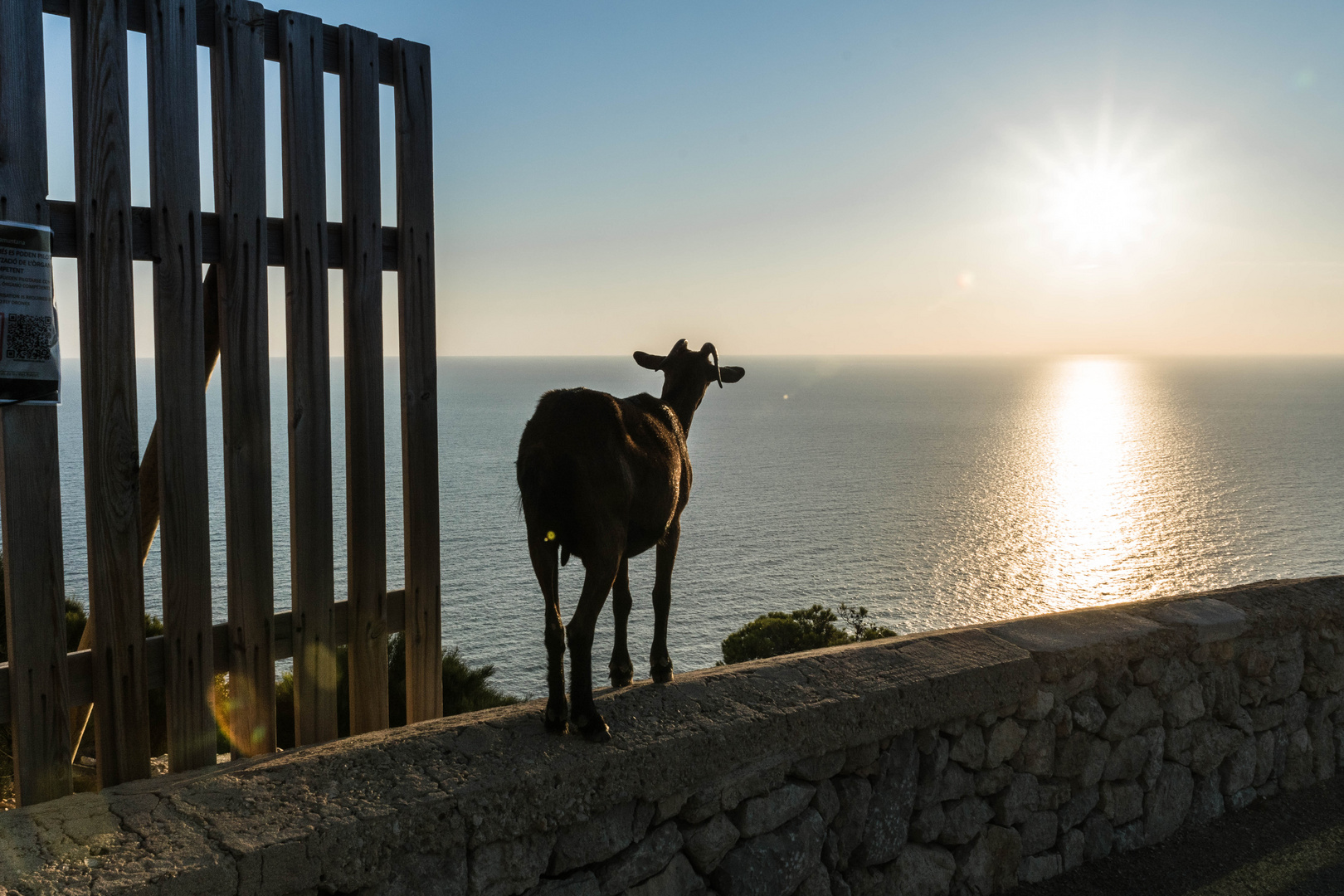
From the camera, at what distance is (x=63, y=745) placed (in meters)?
3.17

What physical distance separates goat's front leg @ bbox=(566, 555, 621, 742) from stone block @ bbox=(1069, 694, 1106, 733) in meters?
2.34

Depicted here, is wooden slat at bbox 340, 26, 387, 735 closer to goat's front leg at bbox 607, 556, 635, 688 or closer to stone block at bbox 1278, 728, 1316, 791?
goat's front leg at bbox 607, 556, 635, 688

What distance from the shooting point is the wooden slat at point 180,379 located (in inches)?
128

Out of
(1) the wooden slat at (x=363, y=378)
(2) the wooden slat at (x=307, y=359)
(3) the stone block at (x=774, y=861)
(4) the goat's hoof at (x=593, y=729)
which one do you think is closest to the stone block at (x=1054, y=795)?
(3) the stone block at (x=774, y=861)

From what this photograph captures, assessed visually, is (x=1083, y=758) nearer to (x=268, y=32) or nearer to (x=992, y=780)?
(x=992, y=780)

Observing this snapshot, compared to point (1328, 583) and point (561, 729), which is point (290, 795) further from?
point (1328, 583)

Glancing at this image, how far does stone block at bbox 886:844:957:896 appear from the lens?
379 centimetres

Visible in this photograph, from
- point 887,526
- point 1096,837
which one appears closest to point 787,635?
point 1096,837

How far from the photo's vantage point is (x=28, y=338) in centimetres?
305

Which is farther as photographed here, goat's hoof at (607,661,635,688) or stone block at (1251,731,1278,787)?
stone block at (1251,731,1278,787)

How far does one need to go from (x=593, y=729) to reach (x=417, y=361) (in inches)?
71.0

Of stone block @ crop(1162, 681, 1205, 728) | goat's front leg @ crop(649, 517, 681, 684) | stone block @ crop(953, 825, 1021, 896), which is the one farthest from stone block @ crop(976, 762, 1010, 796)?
goat's front leg @ crop(649, 517, 681, 684)

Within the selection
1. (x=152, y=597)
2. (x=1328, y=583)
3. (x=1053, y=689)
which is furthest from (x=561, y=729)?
(x=152, y=597)

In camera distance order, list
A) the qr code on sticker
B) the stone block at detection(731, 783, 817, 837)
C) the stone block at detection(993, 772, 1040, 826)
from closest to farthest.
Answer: the qr code on sticker → the stone block at detection(731, 783, 817, 837) → the stone block at detection(993, 772, 1040, 826)
